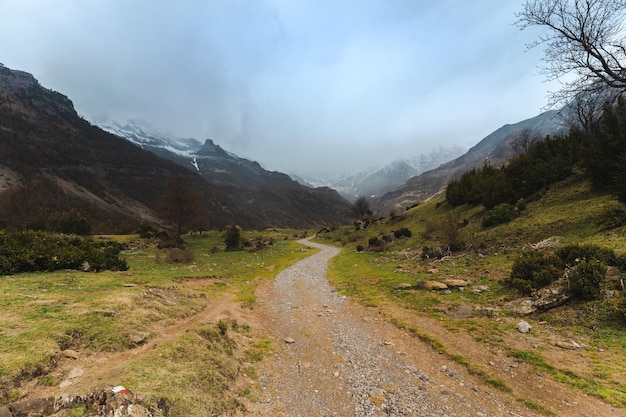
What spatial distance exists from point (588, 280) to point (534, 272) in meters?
2.27

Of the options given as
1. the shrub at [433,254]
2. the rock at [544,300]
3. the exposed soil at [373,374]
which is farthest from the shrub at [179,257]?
the rock at [544,300]

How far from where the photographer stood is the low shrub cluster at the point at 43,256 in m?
16.7

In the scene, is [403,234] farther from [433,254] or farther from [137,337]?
[137,337]

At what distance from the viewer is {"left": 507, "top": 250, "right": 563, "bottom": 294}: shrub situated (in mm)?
13211

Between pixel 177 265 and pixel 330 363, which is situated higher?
pixel 177 265

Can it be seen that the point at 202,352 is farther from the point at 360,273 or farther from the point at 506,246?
the point at 506,246

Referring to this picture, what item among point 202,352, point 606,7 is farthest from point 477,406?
point 606,7

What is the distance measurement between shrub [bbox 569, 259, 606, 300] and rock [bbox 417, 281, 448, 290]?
231 inches

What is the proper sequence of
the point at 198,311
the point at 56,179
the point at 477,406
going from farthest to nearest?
1. the point at 56,179
2. the point at 198,311
3. the point at 477,406

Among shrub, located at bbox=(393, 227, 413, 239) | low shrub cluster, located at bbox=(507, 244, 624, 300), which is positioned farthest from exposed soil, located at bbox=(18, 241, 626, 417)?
shrub, located at bbox=(393, 227, 413, 239)

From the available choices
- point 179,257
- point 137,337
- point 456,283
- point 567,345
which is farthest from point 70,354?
point 179,257

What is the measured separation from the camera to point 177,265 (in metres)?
28.2

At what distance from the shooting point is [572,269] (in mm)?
12398

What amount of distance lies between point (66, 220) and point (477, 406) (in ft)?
229
